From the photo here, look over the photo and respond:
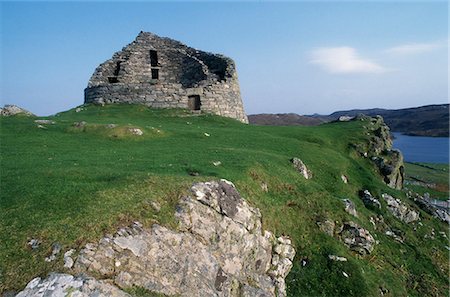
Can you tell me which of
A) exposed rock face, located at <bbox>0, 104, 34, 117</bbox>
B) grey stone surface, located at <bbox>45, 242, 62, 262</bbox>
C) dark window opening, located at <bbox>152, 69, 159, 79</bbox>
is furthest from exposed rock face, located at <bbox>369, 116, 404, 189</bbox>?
exposed rock face, located at <bbox>0, 104, 34, 117</bbox>

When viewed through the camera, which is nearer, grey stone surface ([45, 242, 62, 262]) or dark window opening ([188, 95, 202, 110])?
grey stone surface ([45, 242, 62, 262])

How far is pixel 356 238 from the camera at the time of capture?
66.8 ft

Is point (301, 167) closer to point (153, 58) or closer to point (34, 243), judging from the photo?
point (34, 243)

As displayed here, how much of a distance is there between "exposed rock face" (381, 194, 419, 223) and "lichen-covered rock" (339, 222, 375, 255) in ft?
23.4

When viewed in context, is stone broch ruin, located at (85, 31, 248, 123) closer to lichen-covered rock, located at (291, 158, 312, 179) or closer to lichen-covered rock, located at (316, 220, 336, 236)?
lichen-covered rock, located at (291, 158, 312, 179)

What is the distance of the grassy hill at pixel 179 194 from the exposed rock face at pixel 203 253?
1.90 ft

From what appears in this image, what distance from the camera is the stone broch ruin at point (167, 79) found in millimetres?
42531

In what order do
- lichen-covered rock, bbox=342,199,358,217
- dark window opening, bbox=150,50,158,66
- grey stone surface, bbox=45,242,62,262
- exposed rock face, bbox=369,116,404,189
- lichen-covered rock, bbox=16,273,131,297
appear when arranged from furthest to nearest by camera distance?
dark window opening, bbox=150,50,158,66
exposed rock face, bbox=369,116,404,189
lichen-covered rock, bbox=342,199,358,217
grey stone surface, bbox=45,242,62,262
lichen-covered rock, bbox=16,273,131,297

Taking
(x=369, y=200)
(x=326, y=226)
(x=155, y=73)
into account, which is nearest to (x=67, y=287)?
(x=326, y=226)

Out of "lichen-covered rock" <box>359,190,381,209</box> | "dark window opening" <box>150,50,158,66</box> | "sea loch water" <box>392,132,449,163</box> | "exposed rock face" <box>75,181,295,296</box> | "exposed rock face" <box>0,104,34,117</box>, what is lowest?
"sea loch water" <box>392,132,449,163</box>

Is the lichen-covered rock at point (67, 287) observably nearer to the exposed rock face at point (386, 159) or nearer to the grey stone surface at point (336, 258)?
the grey stone surface at point (336, 258)

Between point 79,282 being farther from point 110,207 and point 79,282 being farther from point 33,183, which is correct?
point 33,183

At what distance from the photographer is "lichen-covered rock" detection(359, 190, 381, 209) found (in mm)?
26000

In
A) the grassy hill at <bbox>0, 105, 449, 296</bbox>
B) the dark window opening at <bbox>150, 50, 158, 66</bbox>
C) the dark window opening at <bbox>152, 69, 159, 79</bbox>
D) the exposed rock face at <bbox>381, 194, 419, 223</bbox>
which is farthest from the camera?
the dark window opening at <bbox>150, 50, 158, 66</bbox>
